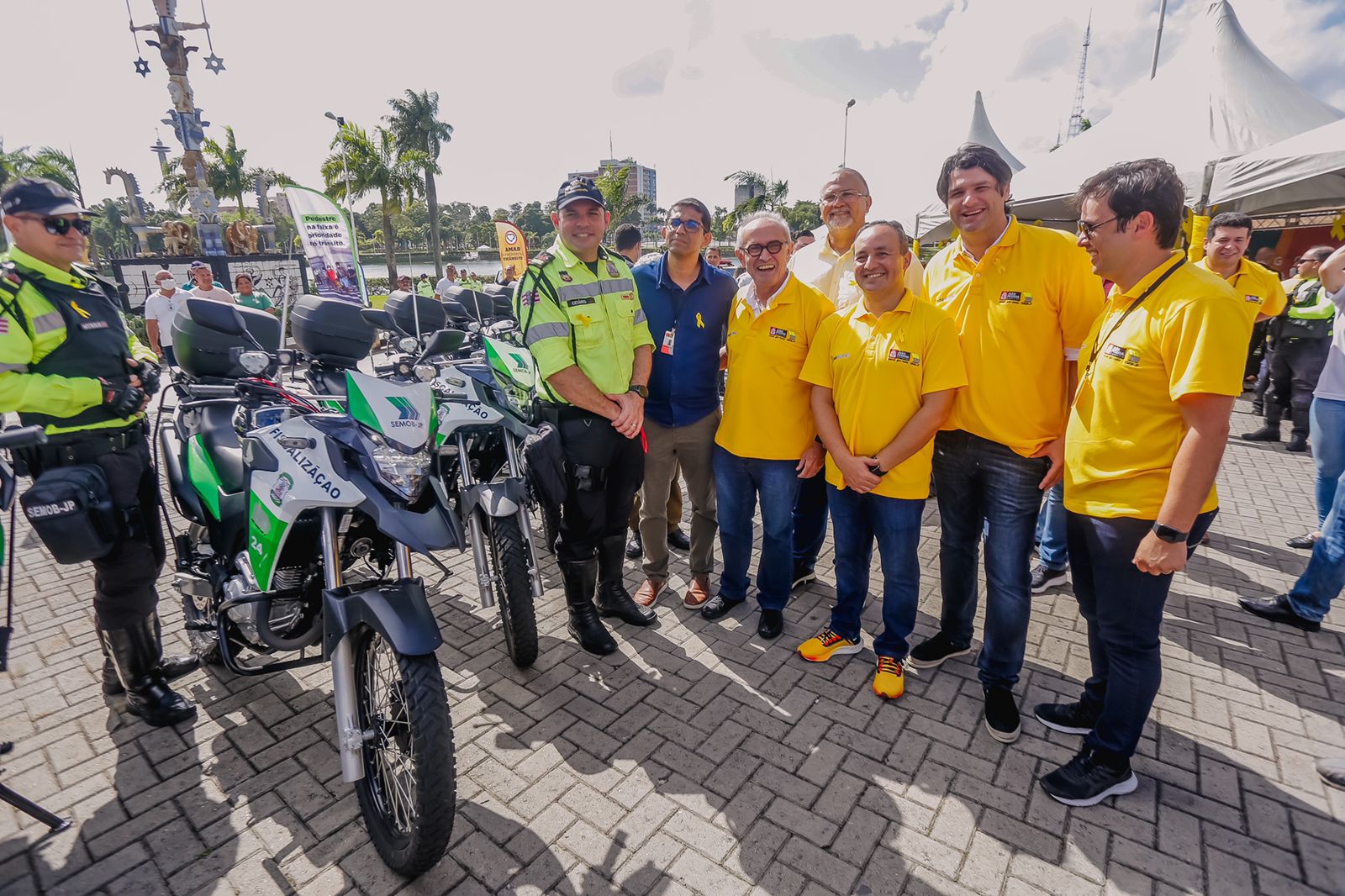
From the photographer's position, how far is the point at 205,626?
2621 millimetres

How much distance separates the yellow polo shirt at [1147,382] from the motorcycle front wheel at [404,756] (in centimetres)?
216

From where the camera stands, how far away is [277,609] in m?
2.41

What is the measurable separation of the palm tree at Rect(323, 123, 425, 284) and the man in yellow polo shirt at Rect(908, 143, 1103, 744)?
25286mm

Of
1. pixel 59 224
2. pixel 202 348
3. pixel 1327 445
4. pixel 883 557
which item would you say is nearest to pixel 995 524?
pixel 883 557

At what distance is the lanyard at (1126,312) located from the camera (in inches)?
77.4

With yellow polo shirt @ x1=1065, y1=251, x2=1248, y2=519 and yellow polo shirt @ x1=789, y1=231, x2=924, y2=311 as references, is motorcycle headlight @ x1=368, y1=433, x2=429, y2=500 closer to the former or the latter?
yellow polo shirt @ x1=789, y1=231, x2=924, y2=311

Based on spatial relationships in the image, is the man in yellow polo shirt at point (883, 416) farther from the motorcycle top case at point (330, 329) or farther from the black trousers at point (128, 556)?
the black trousers at point (128, 556)

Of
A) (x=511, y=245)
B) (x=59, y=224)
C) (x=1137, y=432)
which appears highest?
(x=511, y=245)

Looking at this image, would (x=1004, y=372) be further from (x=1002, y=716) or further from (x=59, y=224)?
(x=59, y=224)

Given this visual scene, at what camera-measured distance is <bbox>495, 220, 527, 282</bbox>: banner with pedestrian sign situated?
1366 cm

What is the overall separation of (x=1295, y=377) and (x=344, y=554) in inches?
322

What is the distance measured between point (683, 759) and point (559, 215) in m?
2.41

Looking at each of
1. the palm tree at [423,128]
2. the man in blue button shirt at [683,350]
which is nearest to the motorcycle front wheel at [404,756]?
the man in blue button shirt at [683,350]

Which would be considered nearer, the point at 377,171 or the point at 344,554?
the point at 344,554
